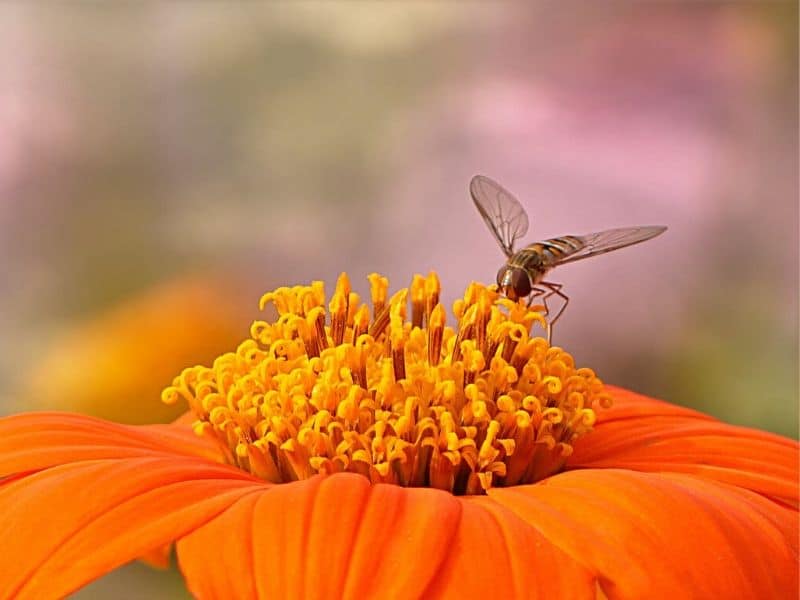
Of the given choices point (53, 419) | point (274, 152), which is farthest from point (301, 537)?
point (274, 152)

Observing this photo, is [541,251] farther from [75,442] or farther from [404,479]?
[75,442]

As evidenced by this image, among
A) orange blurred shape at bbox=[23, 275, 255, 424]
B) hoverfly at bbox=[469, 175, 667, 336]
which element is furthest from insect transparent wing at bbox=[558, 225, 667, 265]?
orange blurred shape at bbox=[23, 275, 255, 424]

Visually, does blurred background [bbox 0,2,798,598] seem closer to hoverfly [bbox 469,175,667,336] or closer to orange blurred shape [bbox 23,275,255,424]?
orange blurred shape [bbox 23,275,255,424]

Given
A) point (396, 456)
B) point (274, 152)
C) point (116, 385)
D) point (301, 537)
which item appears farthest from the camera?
point (274, 152)

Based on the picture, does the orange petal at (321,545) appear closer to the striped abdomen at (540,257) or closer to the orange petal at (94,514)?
the orange petal at (94,514)

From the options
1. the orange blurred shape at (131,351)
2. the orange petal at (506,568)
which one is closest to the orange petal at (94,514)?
the orange petal at (506,568)

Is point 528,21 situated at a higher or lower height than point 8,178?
higher

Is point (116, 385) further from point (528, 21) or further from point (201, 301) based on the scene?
point (528, 21)
